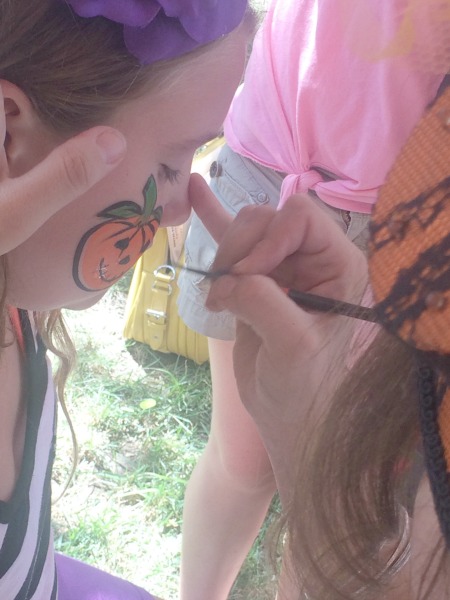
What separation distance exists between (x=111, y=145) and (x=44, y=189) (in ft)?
0.28

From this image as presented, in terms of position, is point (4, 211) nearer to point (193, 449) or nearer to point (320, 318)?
point (320, 318)

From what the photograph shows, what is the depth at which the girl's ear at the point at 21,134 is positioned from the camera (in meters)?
0.54

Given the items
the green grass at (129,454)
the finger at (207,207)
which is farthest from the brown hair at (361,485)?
the green grass at (129,454)

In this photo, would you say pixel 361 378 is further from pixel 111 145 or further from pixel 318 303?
pixel 111 145

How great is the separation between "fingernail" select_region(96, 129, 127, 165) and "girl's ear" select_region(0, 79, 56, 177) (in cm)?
8

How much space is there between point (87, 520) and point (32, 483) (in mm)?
755

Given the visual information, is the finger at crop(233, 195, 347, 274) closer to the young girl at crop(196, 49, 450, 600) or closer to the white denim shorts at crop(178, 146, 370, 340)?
the young girl at crop(196, 49, 450, 600)

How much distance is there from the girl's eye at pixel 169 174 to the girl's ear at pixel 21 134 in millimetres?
131

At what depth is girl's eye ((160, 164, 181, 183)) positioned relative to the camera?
0.66m

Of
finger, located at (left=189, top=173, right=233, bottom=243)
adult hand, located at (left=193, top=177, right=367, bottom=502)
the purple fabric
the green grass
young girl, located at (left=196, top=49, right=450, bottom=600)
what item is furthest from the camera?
the green grass

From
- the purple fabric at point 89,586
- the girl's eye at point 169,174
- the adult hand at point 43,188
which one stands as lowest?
the purple fabric at point 89,586

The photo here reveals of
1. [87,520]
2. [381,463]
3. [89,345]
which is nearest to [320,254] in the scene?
[381,463]

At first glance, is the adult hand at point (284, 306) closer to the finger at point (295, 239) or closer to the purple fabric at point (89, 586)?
the finger at point (295, 239)

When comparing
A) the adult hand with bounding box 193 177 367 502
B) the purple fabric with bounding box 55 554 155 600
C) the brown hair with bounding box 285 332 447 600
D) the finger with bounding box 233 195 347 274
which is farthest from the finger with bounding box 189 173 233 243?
the purple fabric with bounding box 55 554 155 600
